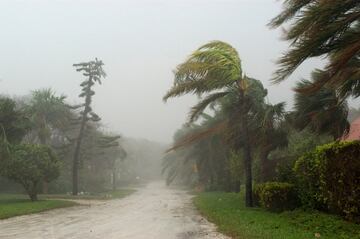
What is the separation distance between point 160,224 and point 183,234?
309 centimetres

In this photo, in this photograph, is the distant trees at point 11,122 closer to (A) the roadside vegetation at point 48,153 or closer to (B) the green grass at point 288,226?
(A) the roadside vegetation at point 48,153

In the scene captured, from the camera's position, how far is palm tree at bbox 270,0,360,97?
363 inches

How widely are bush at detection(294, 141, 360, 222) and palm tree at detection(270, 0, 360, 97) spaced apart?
3.20 meters

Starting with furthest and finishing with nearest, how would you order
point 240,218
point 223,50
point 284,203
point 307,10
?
point 223,50 → point 284,203 → point 240,218 → point 307,10

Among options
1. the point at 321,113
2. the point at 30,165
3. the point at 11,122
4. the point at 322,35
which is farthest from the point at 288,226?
the point at 11,122

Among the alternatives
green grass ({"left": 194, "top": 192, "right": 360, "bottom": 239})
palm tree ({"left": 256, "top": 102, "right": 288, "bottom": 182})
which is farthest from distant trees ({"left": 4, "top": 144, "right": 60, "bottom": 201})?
green grass ({"left": 194, "top": 192, "right": 360, "bottom": 239})

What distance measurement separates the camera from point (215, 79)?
19656 millimetres

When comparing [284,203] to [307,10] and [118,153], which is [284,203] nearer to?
[307,10]

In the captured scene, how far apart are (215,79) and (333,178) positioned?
26.7ft

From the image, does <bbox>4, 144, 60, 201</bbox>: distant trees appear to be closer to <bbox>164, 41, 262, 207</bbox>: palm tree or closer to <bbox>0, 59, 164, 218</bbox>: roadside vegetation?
<bbox>0, 59, 164, 218</bbox>: roadside vegetation

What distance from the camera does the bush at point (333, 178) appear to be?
473 inches

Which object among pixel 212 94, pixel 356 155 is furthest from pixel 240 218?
pixel 212 94

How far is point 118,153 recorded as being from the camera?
233ft

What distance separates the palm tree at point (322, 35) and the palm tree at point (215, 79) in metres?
9.02
